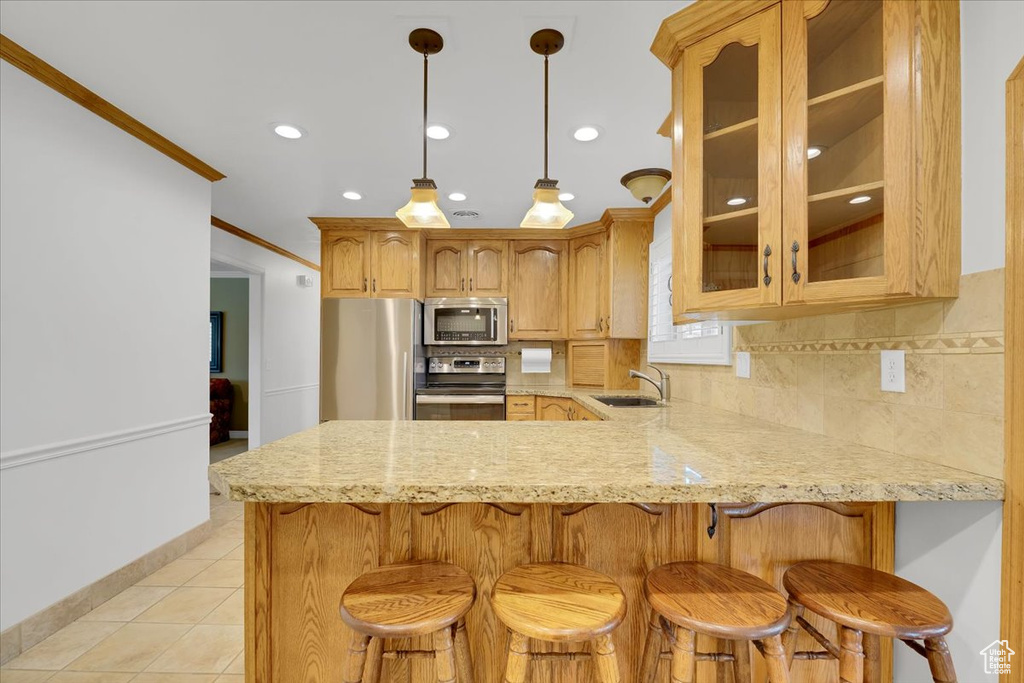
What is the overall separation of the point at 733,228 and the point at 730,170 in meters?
0.18

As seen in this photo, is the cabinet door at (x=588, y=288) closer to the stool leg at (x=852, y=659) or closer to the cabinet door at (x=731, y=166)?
the cabinet door at (x=731, y=166)

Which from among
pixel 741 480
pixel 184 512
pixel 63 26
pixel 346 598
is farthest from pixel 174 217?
pixel 741 480

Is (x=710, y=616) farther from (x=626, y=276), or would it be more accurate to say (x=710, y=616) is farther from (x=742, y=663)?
(x=626, y=276)

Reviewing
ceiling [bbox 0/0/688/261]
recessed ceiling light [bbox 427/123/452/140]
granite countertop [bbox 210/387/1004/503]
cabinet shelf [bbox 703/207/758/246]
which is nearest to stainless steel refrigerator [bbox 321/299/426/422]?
ceiling [bbox 0/0/688/261]

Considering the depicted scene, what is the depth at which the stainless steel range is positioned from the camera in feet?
12.3

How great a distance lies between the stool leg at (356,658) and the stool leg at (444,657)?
0.51ft

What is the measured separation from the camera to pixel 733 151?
1.38m

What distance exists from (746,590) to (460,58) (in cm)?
193

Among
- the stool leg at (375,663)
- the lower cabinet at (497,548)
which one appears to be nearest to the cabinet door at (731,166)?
the lower cabinet at (497,548)

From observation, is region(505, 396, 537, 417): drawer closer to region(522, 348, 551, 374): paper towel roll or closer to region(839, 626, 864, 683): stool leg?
region(522, 348, 551, 374): paper towel roll

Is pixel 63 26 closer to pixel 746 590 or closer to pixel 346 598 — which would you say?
pixel 346 598

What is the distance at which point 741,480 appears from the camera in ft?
3.16

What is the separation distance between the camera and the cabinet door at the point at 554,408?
351 cm

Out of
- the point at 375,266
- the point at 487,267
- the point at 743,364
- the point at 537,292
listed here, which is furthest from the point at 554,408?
the point at 375,266
